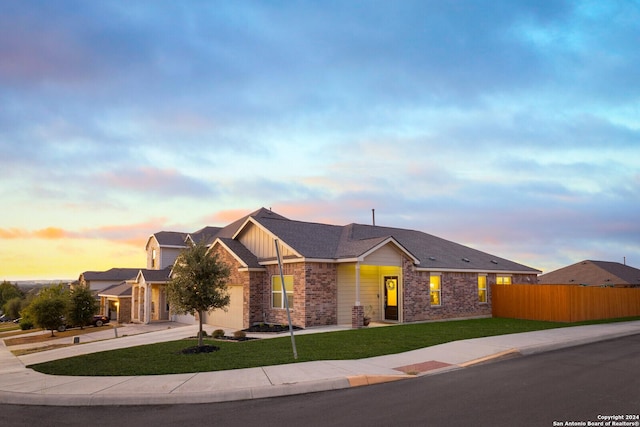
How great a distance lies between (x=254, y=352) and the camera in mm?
14453

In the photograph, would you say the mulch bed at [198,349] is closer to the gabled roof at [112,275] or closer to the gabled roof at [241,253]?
the gabled roof at [241,253]

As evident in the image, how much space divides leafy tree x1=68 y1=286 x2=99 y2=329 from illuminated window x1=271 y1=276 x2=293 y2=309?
734 inches

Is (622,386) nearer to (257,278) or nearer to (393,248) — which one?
(393,248)

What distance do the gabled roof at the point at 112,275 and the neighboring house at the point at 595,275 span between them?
168ft

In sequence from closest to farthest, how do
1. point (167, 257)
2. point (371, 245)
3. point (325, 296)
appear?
point (325, 296) → point (371, 245) → point (167, 257)

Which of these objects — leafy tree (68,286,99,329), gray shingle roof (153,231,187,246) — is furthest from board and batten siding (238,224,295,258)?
leafy tree (68,286,99,329)

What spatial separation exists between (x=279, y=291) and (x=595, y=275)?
134 ft

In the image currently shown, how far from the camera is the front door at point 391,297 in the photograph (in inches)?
989

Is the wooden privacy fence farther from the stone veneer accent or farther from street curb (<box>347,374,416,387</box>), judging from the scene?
street curb (<box>347,374,416,387</box>)

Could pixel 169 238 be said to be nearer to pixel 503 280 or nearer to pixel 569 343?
pixel 503 280

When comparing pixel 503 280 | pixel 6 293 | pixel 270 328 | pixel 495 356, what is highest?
pixel 503 280

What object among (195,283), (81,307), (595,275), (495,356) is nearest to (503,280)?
(495,356)

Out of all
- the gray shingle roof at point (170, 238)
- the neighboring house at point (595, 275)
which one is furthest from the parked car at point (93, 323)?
the neighboring house at point (595, 275)

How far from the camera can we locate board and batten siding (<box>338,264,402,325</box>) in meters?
23.2
